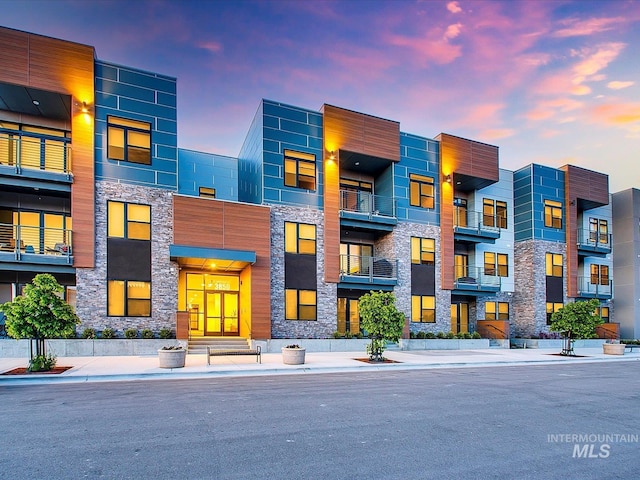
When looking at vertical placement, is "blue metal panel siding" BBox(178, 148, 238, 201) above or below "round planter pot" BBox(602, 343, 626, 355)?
above

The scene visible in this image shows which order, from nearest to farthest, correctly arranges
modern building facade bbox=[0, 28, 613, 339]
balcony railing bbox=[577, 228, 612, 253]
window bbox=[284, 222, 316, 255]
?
modern building facade bbox=[0, 28, 613, 339] < window bbox=[284, 222, 316, 255] < balcony railing bbox=[577, 228, 612, 253]

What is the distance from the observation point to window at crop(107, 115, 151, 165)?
63.6 feet

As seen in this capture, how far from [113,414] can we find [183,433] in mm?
2168

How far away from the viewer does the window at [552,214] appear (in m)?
31.3

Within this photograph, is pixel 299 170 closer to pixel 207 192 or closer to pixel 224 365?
pixel 207 192

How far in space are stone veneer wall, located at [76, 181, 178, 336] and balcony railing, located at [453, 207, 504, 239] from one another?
58.3ft

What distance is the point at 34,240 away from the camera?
1889cm

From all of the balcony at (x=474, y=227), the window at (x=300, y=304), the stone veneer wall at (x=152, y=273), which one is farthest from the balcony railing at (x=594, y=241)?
the stone veneer wall at (x=152, y=273)

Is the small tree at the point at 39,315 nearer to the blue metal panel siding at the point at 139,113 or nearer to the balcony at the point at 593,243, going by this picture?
the blue metal panel siding at the point at 139,113

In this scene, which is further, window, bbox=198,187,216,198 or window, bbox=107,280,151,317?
window, bbox=198,187,216,198

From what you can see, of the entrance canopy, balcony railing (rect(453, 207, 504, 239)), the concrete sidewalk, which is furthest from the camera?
balcony railing (rect(453, 207, 504, 239))

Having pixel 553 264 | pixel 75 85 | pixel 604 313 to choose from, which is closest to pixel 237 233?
pixel 75 85

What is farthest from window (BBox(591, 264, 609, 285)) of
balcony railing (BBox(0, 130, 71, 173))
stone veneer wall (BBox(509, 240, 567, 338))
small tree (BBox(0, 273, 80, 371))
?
balcony railing (BBox(0, 130, 71, 173))

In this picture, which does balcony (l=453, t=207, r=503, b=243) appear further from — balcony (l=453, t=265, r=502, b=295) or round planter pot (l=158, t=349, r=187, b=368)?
round planter pot (l=158, t=349, r=187, b=368)
